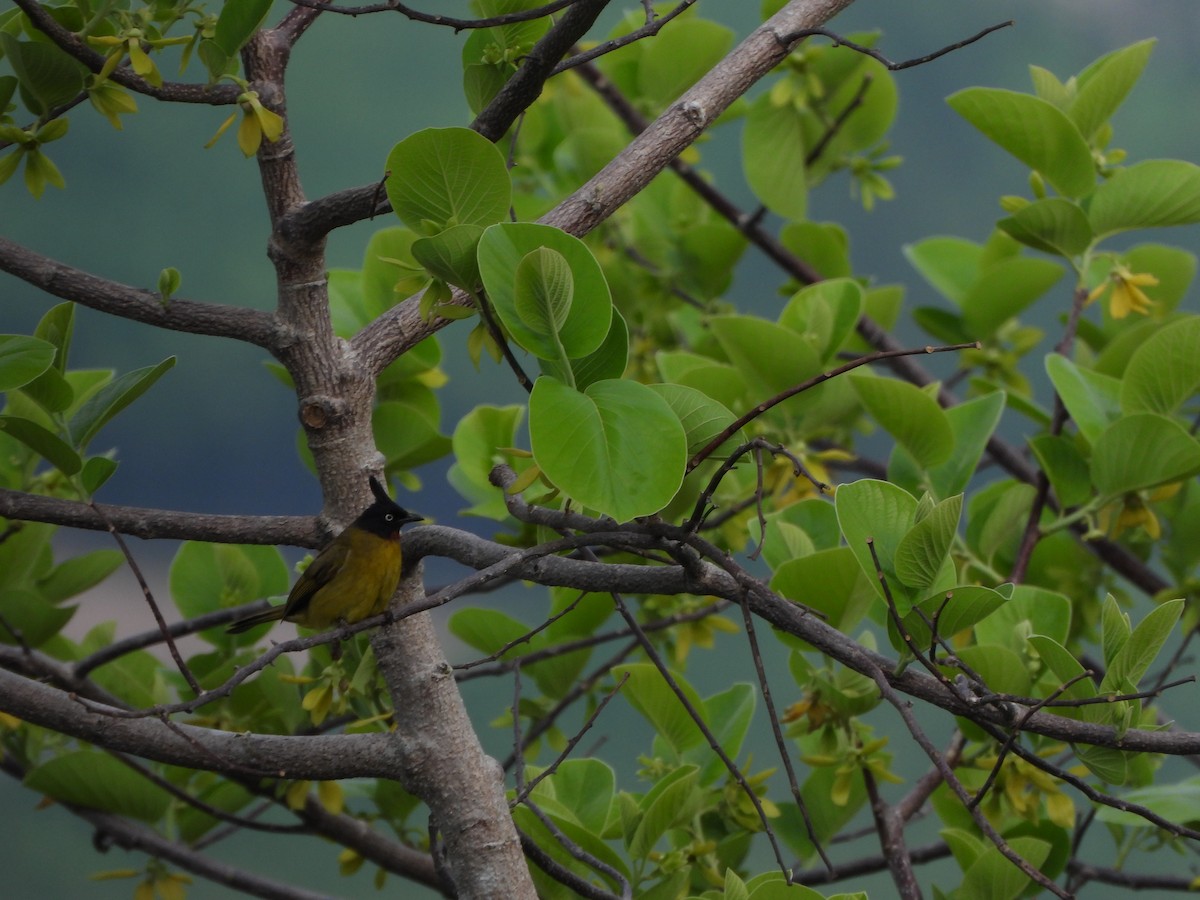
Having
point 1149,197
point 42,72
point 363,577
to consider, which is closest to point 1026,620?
point 1149,197

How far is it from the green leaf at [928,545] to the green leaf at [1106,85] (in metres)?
0.83

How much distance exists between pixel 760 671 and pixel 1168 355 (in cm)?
74

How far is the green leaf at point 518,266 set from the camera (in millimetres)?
719

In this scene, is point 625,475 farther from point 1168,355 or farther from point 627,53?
point 627,53

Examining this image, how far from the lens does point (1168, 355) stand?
1.23 metres

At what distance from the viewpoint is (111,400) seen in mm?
977

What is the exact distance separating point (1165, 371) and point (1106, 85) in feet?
1.30

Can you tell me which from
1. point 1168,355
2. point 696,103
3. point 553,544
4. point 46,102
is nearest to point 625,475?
point 553,544

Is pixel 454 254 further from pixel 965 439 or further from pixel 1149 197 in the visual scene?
pixel 1149 197

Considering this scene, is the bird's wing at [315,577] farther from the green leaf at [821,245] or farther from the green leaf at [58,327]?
the green leaf at [821,245]

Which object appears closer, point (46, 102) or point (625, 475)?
point (625, 475)

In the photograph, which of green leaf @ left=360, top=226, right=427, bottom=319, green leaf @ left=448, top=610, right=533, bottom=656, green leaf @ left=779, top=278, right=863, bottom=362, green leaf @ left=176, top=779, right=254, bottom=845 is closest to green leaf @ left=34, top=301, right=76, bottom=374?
green leaf @ left=360, top=226, right=427, bottom=319

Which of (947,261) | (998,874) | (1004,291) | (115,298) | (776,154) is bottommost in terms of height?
(998,874)

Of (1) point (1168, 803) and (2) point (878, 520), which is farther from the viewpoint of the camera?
(1) point (1168, 803)
